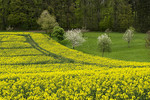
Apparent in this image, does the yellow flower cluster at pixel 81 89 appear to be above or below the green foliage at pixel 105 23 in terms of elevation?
below

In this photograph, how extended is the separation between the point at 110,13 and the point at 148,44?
67.6m

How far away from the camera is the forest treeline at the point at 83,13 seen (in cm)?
8762

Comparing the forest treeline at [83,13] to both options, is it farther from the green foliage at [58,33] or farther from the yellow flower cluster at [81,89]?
the yellow flower cluster at [81,89]

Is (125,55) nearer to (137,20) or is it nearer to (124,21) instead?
(124,21)

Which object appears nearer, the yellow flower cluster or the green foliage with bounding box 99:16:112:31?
the yellow flower cluster

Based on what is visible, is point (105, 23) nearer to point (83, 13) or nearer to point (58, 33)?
point (83, 13)

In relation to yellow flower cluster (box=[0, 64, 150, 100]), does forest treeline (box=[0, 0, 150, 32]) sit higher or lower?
higher

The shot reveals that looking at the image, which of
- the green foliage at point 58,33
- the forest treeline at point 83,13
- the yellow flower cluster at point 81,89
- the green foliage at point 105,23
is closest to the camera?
the yellow flower cluster at point 81,89

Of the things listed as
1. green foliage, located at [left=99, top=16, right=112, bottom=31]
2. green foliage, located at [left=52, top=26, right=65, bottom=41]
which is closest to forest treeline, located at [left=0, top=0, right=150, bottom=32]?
green foliage, located at [left=99, top=16, right=112, bottom=31]

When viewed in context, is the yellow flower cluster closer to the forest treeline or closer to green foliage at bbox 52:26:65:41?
green foliage at bbox 52:26:65:41

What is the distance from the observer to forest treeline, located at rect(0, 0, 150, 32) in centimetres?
8762

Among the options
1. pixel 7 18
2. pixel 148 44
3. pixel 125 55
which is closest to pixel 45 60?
pixel 148 44

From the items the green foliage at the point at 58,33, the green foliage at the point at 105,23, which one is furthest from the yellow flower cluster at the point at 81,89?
the green foliage at the point at 105,23

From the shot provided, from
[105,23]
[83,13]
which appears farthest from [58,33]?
[83,13]
